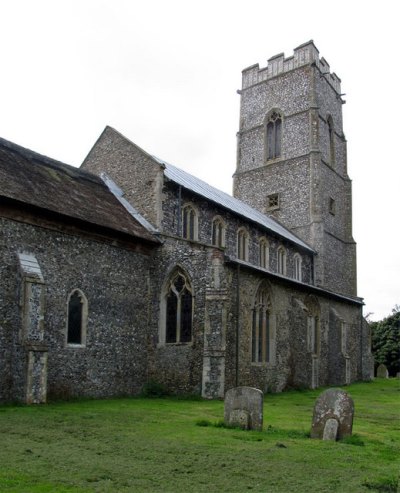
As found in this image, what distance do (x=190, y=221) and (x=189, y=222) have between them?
101 millimetres

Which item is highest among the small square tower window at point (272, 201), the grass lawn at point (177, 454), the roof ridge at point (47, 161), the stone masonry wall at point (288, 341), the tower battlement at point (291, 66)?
the tower battlement at point (291, 66)

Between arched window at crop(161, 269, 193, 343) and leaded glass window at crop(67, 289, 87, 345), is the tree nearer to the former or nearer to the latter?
arched window at crop(161, 269, 193, 343)

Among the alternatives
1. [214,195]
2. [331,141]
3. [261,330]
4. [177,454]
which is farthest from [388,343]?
[177,454]

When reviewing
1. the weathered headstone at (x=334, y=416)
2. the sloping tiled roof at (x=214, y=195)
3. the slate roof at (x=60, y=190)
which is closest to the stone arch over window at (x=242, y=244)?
the sloping tiled roof at (x=214, y=195)

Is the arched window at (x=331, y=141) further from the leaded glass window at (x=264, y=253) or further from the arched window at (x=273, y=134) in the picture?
the leaded glass window at (x=264, y=253)

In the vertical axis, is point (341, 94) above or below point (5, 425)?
above

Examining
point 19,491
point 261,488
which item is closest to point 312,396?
point 261,488

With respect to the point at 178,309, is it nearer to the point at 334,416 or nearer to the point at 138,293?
the point at 138,293

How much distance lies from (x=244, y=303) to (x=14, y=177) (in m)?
9.65

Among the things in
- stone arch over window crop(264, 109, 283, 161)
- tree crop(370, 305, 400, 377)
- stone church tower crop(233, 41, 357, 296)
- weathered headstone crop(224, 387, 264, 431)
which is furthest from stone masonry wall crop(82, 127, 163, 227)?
tree crop(370, 305, 400, 377)

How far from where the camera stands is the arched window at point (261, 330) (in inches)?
911

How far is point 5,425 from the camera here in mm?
12547

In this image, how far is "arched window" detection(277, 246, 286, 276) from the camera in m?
32.9

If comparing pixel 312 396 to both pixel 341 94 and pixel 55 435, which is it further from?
pixel 341 94
